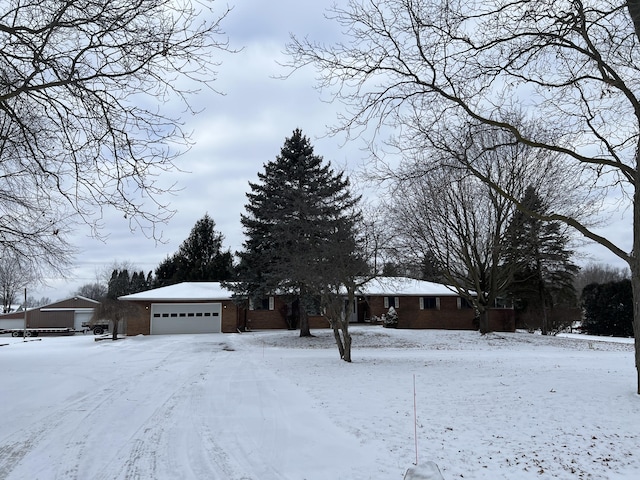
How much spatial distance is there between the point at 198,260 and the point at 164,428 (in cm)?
4790

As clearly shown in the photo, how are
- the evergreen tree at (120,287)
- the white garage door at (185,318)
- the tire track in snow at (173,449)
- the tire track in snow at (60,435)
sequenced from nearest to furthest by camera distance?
the tire track in snow at (173,449)
the tire track in snow at (60,435)
the white garage door at (185,318)
the evergreen tree at (120,287)

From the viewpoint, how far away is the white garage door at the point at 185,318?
117 feet

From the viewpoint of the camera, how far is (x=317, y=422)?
27.5 ft

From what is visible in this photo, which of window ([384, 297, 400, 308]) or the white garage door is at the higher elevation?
window ([384, 297, 400, 308])

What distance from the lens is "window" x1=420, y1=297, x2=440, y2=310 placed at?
41.1 m

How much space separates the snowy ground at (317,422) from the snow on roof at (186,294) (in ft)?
64.6

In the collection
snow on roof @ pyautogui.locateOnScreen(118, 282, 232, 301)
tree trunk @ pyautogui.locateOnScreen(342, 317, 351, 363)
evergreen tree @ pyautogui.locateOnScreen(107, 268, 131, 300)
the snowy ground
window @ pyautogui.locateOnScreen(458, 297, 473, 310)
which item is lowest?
the snowy ground

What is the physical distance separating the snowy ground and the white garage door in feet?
65.6

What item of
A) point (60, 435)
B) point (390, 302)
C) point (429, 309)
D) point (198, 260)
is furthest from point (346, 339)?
point (198, 260)

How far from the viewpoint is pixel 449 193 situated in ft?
95.3

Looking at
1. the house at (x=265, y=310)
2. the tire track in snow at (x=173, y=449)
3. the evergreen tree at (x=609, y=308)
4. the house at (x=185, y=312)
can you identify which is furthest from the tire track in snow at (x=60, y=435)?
the evergreen tree at (x=609, y=308)

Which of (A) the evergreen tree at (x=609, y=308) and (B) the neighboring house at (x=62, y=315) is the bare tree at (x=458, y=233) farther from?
(B) the neighboring house at (x=62, y=315)

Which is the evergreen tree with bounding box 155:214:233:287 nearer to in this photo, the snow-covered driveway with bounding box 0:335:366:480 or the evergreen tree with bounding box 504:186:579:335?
the evergreen tree with bounding box 504:186:579:335

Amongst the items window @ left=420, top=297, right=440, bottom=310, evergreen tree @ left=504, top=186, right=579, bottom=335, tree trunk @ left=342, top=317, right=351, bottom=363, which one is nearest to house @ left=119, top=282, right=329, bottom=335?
window @ left=420, top=297, right=440, bottom=310
